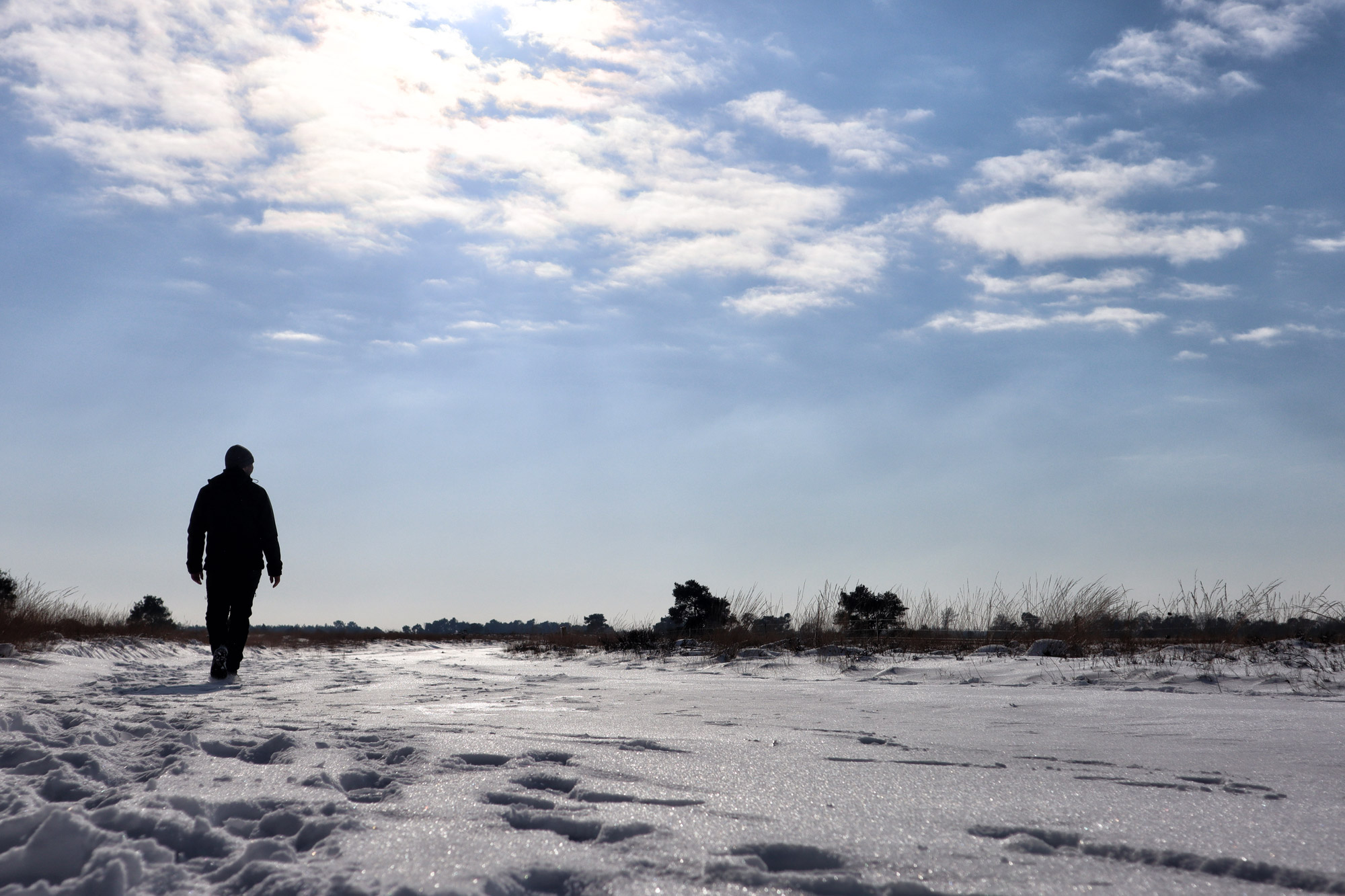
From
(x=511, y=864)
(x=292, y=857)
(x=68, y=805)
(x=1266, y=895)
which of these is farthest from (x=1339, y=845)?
(x=68, y=805)

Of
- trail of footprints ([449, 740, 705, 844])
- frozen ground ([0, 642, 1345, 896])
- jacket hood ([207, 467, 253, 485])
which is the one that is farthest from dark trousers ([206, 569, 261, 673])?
trail of footprints ([449, 740, 705, 844])

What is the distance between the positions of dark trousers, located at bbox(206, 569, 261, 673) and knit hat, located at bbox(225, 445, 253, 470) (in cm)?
86

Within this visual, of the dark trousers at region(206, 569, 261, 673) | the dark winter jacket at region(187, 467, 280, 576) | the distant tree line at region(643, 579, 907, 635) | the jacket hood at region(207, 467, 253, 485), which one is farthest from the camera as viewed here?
the distant tree line at region(643, 579, 907, 635)

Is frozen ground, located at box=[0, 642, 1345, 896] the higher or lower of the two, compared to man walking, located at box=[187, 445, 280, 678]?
lower

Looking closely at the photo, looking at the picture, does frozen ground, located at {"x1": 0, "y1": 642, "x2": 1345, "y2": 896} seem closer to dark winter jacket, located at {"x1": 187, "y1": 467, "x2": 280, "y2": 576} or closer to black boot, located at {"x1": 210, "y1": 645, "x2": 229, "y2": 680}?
black boot, located at {"x1": 210, "y1": 645, "x2": 229, "y2": 680}

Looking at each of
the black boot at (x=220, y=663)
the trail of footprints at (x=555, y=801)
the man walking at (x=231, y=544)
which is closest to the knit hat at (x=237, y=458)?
the man walking at (x=231, y=544)

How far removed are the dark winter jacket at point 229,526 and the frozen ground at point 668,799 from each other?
2.71 m

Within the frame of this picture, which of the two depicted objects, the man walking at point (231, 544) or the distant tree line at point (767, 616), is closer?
the man walking at point (231, 544)

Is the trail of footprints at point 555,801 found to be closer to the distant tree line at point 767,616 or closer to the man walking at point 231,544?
the man walking at point 231,544

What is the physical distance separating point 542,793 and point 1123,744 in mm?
1871

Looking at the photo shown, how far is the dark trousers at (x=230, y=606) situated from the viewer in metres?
5.79

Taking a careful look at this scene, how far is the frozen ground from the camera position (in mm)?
1135

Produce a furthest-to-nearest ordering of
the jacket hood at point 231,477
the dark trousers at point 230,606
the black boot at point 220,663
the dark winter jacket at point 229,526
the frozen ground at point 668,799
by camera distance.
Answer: the jacket hood at point 231,477
the dark winter jacket at point 229,526
the dark trousers at point 230,606
the black boot at point 220,663
the frozen ground at point 668,799

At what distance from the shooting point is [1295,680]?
418 cm
